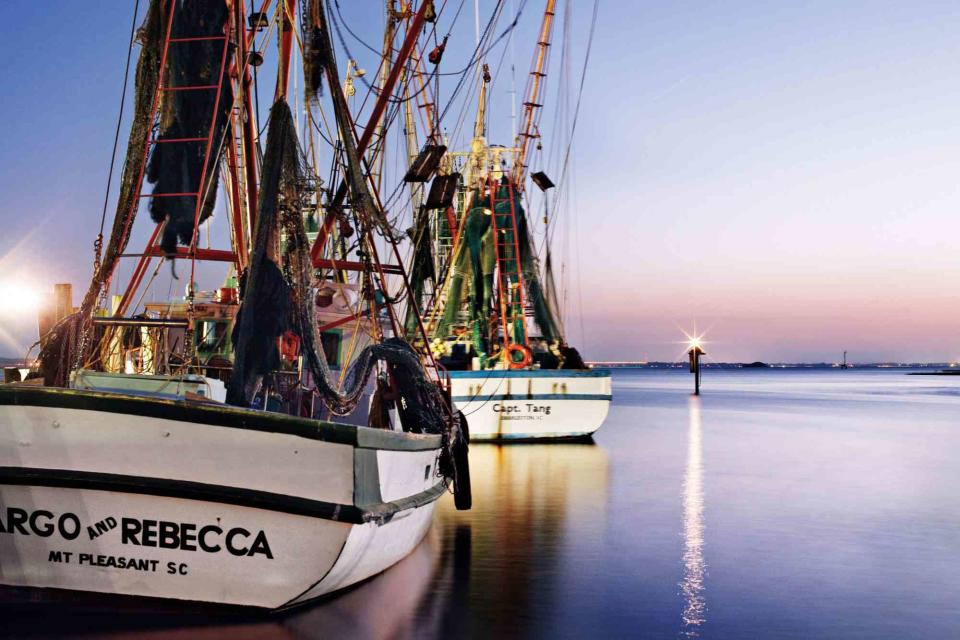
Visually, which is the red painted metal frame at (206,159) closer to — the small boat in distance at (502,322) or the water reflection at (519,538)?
the water reflection at (519,538)

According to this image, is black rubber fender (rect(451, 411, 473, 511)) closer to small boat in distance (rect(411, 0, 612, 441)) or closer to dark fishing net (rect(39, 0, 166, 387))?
dark fishing net (rect(39, 0, 166, 387))

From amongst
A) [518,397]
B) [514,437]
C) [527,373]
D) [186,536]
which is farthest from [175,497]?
[514,437]

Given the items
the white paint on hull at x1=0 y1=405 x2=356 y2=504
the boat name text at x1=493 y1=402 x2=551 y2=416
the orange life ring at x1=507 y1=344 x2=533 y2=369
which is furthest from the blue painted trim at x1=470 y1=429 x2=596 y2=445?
the white paint on hull at x1=0 y1=405 x2=356 y2=504

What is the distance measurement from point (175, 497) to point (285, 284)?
277 cm

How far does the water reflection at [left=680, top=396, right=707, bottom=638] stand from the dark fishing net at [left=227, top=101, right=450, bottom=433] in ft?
16.0

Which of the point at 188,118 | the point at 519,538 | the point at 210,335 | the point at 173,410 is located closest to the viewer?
the point at 173,410

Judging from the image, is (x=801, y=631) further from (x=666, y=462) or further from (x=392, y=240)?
(x=666, y=462)

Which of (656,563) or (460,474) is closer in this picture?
(460,474)

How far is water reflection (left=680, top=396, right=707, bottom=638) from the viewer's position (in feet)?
38.9

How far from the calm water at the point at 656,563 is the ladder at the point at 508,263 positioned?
20.8 ft

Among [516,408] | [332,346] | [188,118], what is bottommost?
[516,408]

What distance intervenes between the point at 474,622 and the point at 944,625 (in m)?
5.72

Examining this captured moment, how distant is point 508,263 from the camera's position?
38094 millimetres

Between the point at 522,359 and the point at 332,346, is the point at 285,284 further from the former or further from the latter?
the point at 522,359
